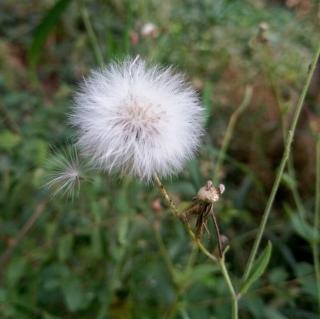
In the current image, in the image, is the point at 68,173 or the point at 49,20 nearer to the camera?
the point at 68,173

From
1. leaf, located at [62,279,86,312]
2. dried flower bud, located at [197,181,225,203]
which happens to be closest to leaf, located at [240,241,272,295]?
dried flower bud, located at [197,181,225,203]

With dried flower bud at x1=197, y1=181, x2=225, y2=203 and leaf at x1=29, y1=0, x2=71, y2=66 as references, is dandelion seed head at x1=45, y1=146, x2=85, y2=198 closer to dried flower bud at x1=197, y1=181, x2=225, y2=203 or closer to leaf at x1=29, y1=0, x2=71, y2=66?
dried flower bud at x1=197, y1=181, x2=225, y2=203


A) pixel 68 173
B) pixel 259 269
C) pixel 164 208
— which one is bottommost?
pixel 164 208

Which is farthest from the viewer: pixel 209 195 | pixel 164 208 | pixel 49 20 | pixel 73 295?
pixel 164 208

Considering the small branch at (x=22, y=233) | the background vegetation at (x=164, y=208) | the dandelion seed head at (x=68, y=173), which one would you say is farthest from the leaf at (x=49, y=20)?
the dandelion seed head at (x=68, y=173)

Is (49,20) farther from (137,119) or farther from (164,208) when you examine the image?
(137,119)

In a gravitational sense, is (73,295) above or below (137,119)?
below

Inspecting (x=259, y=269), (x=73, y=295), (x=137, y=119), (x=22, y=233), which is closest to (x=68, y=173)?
(x=137, y=119)
